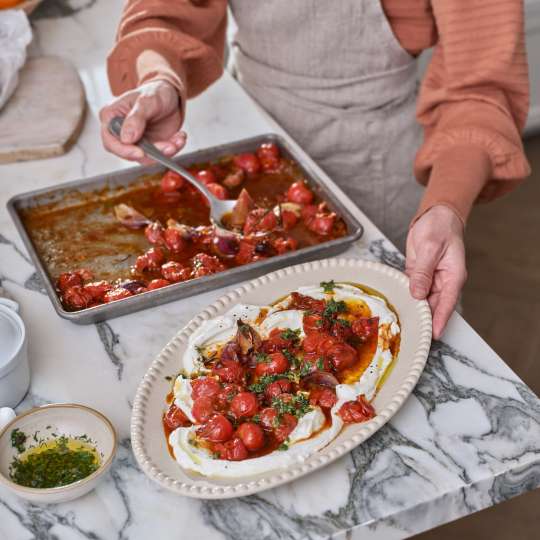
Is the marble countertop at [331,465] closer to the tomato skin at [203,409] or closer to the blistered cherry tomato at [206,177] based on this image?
the tomato skin at [203,409]

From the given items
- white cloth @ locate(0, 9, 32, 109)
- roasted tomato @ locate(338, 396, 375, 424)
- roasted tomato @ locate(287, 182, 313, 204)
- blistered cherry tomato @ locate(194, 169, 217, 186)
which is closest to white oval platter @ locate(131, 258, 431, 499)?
roasted tomato @ locate(338, 396, 375, 424)

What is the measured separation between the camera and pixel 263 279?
1253 mm

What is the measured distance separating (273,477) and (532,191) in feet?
8.64

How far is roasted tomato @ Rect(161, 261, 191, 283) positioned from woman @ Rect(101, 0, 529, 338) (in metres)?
0.29

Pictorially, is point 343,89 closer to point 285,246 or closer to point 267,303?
point 285,246

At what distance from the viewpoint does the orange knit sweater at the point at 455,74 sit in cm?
139

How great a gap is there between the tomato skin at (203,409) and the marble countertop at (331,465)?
101mm

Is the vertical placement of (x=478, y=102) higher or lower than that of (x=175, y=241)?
higher

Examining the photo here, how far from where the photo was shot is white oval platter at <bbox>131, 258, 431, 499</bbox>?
3.10 ft

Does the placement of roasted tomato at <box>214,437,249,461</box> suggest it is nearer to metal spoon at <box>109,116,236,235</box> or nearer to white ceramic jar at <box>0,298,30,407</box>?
white ceramic jar at <box>0,298,30,407</box>

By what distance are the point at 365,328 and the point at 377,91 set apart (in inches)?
32.9

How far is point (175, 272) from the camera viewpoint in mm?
1316

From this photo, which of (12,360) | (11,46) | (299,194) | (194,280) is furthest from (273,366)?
(11,46)

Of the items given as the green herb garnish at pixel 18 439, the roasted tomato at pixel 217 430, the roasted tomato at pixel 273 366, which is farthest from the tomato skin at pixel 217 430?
the green herb garnish at pixel 18 439
